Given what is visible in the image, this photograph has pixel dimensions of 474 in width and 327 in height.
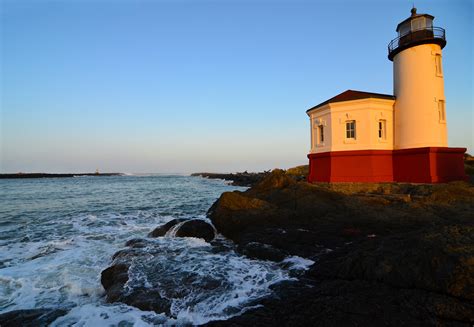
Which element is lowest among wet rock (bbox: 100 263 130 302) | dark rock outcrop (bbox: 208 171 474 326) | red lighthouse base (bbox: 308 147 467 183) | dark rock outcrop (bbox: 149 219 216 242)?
wet rock (bbox: 100 263 130 302)

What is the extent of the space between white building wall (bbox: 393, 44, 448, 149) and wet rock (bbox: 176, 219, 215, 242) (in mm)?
12595

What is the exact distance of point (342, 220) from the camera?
960cm

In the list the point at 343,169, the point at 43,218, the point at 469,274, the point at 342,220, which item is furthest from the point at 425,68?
the point at 43,218

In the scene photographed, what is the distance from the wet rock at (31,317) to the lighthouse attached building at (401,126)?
14.5 meters

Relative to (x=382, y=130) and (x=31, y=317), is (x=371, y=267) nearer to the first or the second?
(x=31, y=317)

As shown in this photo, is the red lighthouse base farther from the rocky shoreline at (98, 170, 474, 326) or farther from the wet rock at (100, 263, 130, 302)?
the wet rock at (100, 263, 130, 302)

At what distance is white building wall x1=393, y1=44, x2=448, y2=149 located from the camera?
1472 cm

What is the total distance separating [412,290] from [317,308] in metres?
1.67

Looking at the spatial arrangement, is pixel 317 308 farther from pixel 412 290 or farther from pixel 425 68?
pixel 425 68

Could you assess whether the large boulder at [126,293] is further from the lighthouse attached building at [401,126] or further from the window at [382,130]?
the window at [382,130]

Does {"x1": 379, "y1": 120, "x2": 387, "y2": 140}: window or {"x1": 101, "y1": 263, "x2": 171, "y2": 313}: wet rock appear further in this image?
{"x1": 379, "y1": 120, "x2": 387, "y2": 140}: window

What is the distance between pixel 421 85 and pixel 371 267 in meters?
14.2

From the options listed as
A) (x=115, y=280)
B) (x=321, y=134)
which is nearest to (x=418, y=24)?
(x=321, y=134)

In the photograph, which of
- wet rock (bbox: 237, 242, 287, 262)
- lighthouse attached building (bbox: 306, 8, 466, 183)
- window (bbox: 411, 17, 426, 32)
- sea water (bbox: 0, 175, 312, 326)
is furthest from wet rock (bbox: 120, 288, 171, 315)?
window (bbox: 411, 17, 426, 32)
